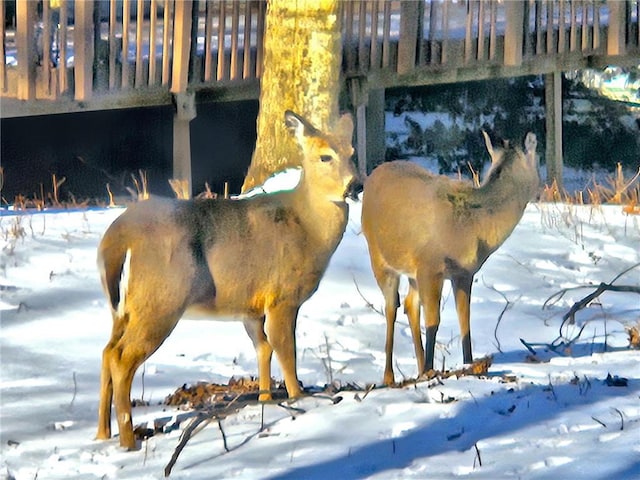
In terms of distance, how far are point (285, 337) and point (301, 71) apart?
6042 millimetres

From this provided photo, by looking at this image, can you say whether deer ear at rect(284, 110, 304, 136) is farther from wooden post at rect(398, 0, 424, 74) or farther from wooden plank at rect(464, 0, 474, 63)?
wooden plank at rect(464, 0, 474, 63)

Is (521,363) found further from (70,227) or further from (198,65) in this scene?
(198,65)

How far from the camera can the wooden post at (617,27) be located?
16.5 m

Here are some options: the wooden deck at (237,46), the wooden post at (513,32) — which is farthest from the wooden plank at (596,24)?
the wooden post at (513,32)

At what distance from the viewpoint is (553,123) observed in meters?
17.4

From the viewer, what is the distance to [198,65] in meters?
14.4

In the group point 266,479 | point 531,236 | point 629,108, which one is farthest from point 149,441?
point 629,108

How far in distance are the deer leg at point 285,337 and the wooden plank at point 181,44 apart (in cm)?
795

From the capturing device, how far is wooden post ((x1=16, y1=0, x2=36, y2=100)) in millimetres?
12984

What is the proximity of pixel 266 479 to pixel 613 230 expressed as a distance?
6952 millimetres

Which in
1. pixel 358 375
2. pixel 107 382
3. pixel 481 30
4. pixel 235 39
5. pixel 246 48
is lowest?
pixel 358 375

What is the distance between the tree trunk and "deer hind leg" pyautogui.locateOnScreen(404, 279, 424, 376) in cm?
468

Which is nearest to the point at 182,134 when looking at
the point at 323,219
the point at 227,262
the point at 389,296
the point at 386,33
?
the point at 386,33

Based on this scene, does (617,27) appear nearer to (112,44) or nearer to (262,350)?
(112,44)
